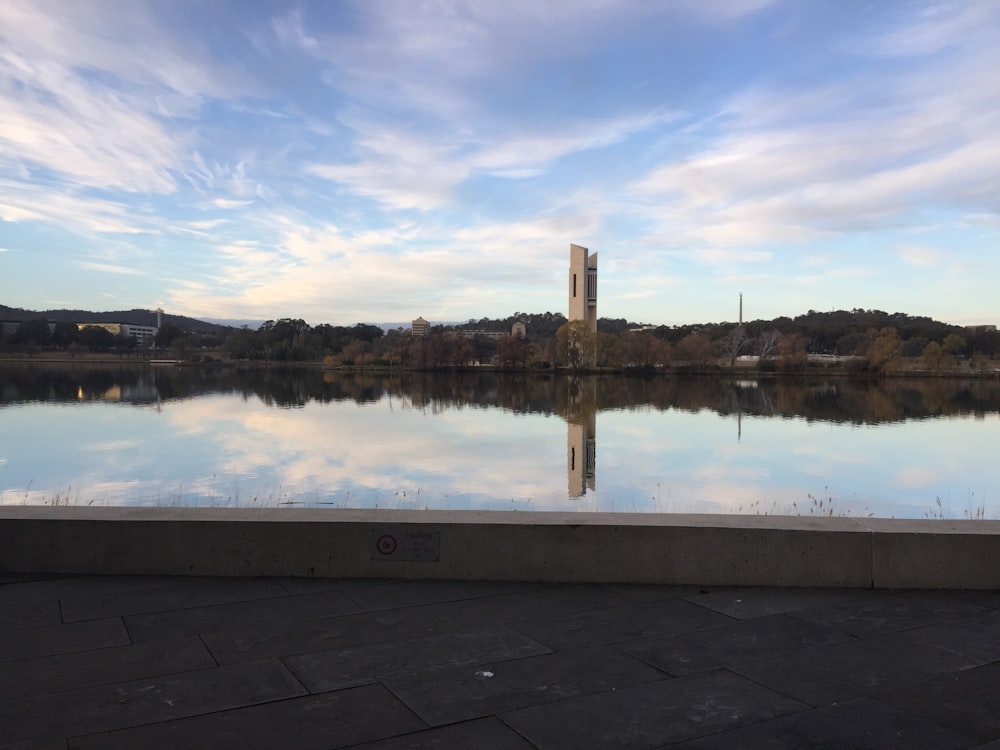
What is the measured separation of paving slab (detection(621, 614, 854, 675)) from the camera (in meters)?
4.52

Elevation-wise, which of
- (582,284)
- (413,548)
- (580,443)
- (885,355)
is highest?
(582,284)

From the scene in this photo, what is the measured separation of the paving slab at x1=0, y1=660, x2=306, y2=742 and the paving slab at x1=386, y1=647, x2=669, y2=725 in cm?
66

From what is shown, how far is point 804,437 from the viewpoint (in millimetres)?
35719

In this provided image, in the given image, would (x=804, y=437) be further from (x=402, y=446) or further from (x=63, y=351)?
(x=63, y=351)

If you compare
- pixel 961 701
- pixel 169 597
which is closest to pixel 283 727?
pixel 169 597

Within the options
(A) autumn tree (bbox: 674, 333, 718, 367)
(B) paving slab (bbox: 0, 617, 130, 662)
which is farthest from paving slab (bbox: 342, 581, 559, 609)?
(A) autumn tree (bbox: 674, 333, 718, 367)

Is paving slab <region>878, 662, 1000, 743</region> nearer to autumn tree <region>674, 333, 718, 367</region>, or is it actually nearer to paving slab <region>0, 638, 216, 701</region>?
paving slab <region>0, 638, 216, 701</region>

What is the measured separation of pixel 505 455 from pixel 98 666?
2428cm

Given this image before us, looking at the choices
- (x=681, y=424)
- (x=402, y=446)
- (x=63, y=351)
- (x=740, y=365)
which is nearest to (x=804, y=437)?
(x=681, y=424)

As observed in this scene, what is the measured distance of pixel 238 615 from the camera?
527 centimetres

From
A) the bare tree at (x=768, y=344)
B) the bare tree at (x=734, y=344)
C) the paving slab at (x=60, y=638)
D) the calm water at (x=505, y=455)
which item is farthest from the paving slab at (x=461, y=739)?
the bare tree at (x=768, y=344)

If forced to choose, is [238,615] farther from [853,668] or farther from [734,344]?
[734,344]

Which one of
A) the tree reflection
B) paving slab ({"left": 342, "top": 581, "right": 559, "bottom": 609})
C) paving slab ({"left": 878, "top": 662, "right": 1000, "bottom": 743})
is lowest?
the tree reflection

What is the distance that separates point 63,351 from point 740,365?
123 m
